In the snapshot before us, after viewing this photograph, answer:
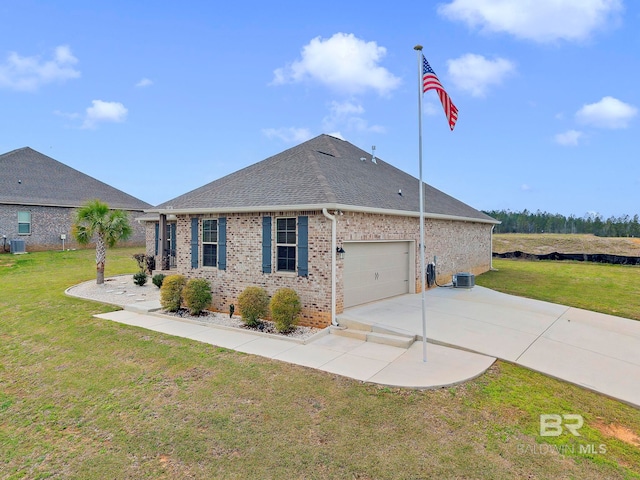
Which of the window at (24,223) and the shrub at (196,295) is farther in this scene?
the window at (24,223)

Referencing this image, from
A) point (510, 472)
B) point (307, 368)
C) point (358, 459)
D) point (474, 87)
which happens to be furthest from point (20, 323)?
point (474, 87)

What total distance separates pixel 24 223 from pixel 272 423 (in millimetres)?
28023

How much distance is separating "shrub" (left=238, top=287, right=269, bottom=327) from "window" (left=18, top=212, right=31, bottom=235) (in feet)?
78.7

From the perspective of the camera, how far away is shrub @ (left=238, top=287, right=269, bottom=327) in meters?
8.83

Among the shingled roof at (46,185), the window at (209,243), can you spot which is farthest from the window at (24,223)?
the window at (209,243)

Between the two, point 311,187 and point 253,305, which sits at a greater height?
point 311,187

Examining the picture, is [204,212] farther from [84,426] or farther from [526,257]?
[526,257]

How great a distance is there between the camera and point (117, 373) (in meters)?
6.43

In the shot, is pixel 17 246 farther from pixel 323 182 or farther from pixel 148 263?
pixel 323 182

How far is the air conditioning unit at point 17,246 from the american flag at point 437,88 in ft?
90.9

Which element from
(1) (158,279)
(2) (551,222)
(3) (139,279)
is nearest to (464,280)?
(1) (158,279)

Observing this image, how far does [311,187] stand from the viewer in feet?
31.8

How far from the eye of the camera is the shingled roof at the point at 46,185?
2481cm

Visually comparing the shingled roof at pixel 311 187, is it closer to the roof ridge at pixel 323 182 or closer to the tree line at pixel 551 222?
the roof ridge at pixel 323 182
